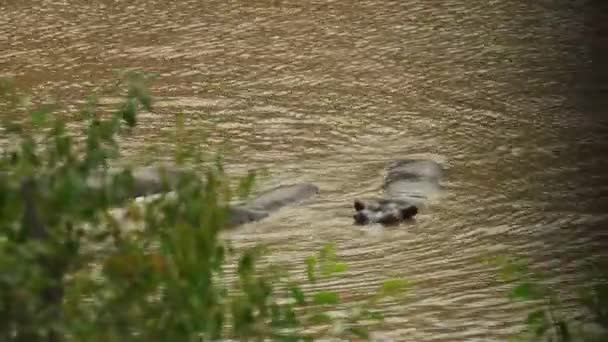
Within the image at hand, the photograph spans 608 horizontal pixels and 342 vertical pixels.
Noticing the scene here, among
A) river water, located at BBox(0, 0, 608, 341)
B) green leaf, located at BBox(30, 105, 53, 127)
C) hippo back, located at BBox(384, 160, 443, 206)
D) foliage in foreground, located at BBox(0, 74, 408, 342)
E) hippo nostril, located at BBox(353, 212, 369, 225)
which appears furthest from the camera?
hippo back, located at BBox(384, 160, 443, 206)

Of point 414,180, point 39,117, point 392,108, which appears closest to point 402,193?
point 414,180

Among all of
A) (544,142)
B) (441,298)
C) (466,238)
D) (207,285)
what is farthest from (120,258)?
(544,142)

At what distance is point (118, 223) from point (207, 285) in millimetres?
177

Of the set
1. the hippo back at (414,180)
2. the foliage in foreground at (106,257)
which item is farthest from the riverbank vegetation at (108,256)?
the hippo back at (414,180)

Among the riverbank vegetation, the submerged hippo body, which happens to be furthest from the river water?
the riverbank vegetation

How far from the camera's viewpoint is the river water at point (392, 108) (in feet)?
14.7

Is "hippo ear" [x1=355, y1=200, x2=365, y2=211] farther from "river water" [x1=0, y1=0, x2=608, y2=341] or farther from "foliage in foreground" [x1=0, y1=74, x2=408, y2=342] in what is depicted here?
"foliage in foreground" [x1=0, y1=74, x2=408, y2=342]

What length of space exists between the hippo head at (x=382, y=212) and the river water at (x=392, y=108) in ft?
0.22

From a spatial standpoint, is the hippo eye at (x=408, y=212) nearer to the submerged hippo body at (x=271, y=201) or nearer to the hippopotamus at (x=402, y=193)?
the hippopotamus at (x=402, y=193)

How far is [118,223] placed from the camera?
189 centimetres

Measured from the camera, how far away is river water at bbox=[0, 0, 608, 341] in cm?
448

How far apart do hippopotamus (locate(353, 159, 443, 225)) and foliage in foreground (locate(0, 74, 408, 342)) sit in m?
2.89

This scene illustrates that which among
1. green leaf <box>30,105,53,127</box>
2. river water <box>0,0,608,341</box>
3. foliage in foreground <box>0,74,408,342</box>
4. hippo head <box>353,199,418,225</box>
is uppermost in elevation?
green leaf <box>30,105,53,127</box>

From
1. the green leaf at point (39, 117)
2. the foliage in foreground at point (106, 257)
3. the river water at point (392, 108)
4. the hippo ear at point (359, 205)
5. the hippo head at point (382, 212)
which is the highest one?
the green leaf at point (39, 117)
